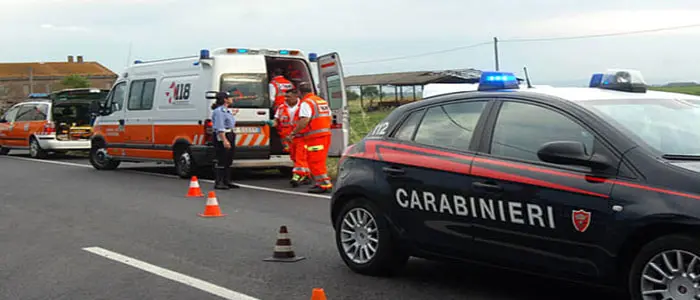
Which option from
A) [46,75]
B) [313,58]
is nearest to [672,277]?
[313,58]

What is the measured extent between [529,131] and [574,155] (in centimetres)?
58

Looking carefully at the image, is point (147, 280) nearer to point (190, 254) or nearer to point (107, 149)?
point (190, 254)

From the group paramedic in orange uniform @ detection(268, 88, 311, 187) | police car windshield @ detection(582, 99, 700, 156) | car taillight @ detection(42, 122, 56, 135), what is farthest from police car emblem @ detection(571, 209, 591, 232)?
car taillight @ detection(42, 122, 56, 135)

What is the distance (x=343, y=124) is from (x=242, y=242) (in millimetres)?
6798

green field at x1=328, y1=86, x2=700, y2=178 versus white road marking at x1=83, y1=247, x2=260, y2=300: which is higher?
green field at x1=328, y1=86, x2=700, y2=178

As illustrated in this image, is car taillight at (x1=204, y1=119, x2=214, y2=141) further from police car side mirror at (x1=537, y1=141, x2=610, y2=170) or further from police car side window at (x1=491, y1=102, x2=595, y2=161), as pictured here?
police car side mirror at (x1=537, y1=141, x2=610, y2=170)

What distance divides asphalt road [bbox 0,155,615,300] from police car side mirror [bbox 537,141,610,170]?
1.23 meters

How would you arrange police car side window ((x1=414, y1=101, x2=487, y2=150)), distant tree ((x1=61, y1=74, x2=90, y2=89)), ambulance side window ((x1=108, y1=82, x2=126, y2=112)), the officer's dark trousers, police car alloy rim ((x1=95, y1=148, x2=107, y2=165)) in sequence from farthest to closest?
distant tree ((x1=61, y1=74, x2=90, y2=89)), police car alloy rim ((x1=95, y1=148, x2=107, y2=165)), ambulance side window ((x1=108, y1=82, x2=126, y2=112)), the officer's dark trousers, police car side window ((x1=414, y1=101, x2=487, y2=150))

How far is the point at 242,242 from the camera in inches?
338

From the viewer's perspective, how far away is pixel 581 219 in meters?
5.14

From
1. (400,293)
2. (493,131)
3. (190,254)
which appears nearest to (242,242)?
(190,254)

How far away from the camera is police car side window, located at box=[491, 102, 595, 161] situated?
18.0ft

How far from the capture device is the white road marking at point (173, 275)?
624cm

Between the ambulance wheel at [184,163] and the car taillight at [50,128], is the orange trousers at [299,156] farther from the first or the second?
the car taillight at [50,128]
